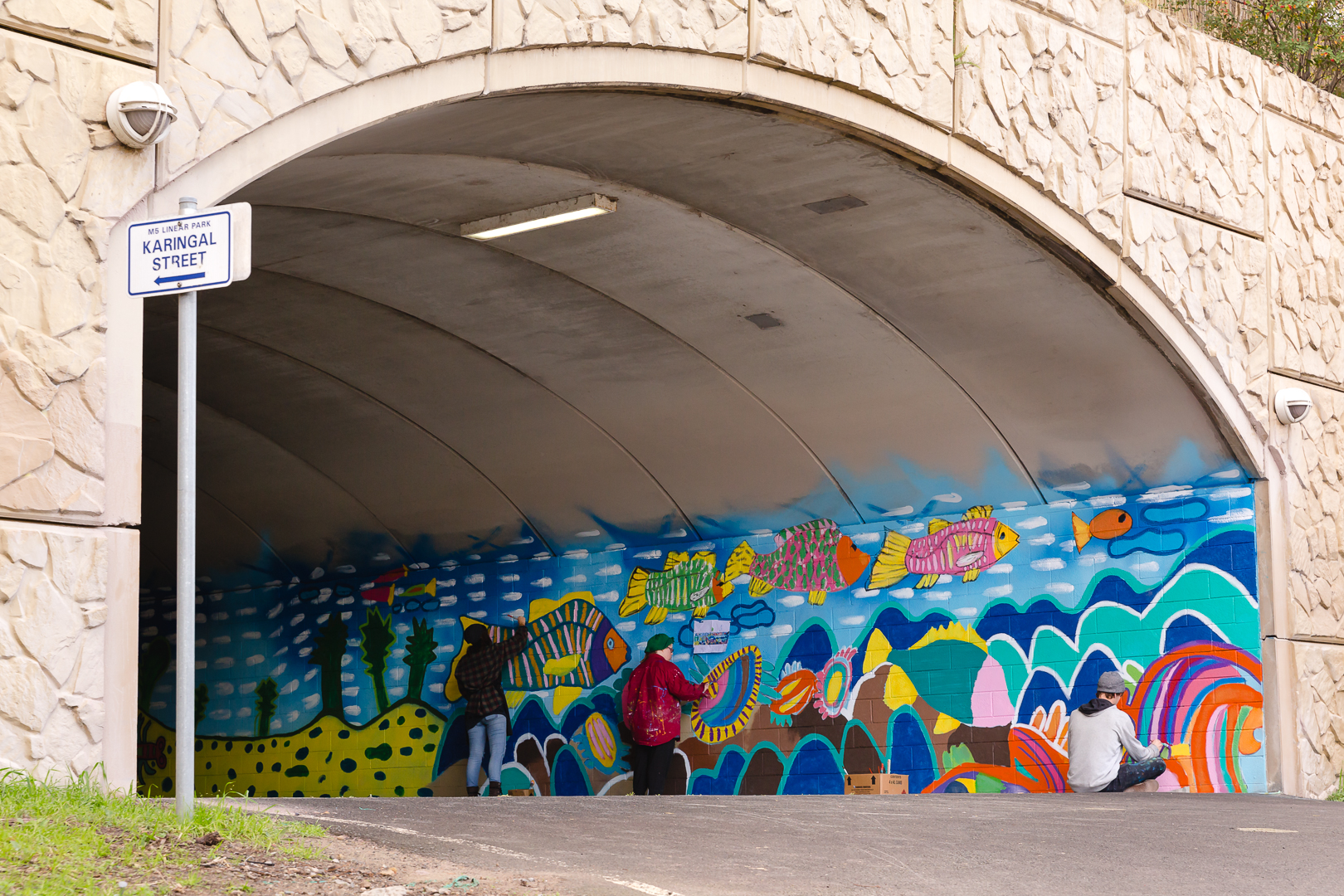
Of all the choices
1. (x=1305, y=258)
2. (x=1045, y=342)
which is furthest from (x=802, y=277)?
(x=1305, y=258)

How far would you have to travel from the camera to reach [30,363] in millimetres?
7105

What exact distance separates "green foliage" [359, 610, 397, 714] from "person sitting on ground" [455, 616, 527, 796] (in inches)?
57.8


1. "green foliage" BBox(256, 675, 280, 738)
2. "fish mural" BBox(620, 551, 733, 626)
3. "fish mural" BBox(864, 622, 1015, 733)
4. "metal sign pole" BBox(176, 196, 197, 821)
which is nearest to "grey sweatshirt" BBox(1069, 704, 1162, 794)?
"fish mural" BBox(864, 622, 1015, 733)

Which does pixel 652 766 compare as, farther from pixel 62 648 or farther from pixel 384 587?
pixel 62 648

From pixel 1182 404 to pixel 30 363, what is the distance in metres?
9.36

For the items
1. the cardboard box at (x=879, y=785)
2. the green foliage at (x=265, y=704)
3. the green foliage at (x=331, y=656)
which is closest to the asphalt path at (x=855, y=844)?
the cardboard box at (x=879, y=785)

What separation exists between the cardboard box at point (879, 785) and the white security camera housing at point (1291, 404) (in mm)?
4610

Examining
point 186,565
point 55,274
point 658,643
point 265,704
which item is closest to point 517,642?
point 658,643

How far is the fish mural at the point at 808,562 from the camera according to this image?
1561cm

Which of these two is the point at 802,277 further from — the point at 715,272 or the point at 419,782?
the point at 419,782

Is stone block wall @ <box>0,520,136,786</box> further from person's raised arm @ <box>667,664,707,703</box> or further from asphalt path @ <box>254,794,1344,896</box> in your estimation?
person's raised arm @ <box>667,664,707,703</box>

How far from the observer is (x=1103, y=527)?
1405cm

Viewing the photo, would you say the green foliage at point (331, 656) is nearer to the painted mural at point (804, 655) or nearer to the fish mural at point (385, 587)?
the painted mural at point (804, 655)

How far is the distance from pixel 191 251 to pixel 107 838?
2272 millimetres
